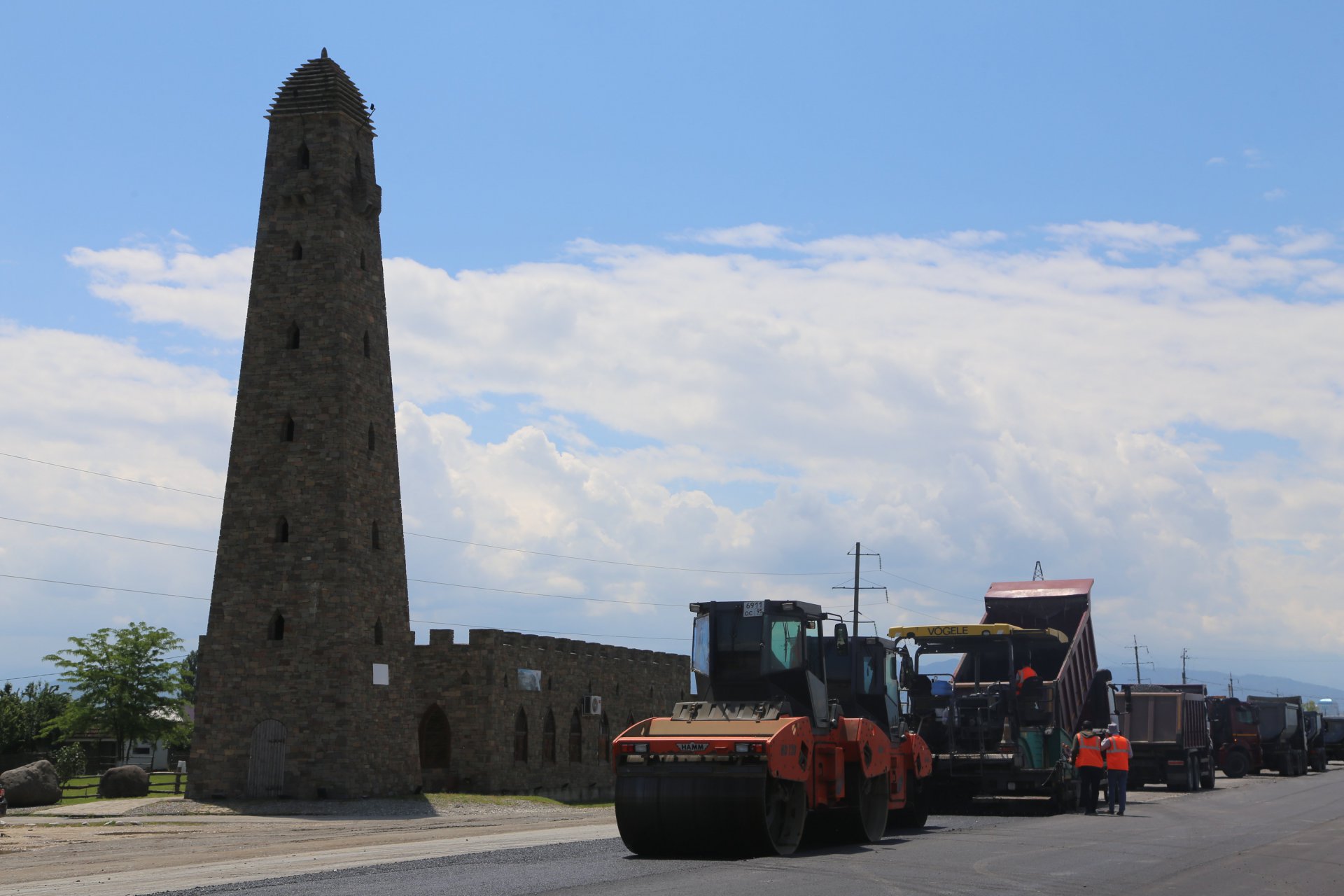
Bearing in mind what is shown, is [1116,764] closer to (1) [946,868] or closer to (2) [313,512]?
(1) [946,868]

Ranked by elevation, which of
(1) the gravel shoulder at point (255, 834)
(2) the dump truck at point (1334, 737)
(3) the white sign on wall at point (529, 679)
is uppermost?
(3) the white sign on wall at point (529, 679)

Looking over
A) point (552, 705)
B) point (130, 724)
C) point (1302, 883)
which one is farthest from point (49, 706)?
point (1302, 883)

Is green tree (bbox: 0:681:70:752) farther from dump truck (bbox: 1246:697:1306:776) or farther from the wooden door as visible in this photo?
dump truck (bbox: 1246:697:1306:776)

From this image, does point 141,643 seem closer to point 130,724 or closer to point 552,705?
point 130,724

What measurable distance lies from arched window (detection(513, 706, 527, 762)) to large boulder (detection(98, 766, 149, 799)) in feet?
33.1

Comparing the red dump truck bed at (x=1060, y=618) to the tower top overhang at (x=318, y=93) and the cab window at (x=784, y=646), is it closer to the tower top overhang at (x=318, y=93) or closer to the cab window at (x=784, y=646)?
the cab window at (x=784, y=646)

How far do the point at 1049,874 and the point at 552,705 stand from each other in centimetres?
2958

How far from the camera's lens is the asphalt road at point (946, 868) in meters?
14.0

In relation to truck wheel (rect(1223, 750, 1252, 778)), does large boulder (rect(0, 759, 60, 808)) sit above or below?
below

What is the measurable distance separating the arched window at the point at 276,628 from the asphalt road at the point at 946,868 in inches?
658

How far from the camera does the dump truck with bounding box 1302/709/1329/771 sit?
5525 cm

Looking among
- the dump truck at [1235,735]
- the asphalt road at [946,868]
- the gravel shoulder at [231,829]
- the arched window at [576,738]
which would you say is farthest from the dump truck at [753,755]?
the dump truck at [1235,735]

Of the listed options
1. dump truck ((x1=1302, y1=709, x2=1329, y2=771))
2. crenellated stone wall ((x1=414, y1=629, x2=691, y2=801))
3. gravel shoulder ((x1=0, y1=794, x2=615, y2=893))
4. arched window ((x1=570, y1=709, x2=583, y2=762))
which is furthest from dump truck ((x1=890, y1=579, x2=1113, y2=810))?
dump truck ((x1=1302, y1=709, x2=1329, y2=771))

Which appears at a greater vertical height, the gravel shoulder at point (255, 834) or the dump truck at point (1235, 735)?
the dump truck at point (1235, 735)
